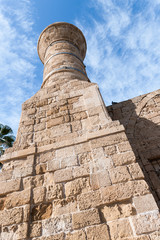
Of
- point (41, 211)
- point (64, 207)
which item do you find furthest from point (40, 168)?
point (64, 207)

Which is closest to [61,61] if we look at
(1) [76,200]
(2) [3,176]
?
(2) [3,176]

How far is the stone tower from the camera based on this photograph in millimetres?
1972

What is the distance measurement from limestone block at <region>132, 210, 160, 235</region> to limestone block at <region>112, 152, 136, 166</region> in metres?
0.71

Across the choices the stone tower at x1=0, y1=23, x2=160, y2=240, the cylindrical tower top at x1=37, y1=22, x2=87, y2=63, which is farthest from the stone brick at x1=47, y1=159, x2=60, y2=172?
the cylindrical tower top at x1=37, y1=22, x2=87, y2=63

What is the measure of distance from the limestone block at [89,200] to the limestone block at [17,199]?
782mm

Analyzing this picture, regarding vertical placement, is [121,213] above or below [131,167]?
below

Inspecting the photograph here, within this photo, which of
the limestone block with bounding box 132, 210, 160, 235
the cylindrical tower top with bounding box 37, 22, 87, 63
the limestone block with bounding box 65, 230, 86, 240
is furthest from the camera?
the cylindrical tower top with bounding box 37, 22, 87, 63

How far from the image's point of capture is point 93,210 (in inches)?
82.6

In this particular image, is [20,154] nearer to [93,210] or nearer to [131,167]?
[93,210]

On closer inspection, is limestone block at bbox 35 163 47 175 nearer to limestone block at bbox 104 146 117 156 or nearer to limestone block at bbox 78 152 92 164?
limestone block at bbox 78 152 92 164

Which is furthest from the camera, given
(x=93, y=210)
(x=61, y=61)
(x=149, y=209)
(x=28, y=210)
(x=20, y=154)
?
(x=61, y=61)

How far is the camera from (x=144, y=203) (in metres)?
1.99

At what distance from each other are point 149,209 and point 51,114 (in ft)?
8.74

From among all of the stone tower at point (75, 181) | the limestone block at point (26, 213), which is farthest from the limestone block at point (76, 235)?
the limestone block at point (26, 213)
